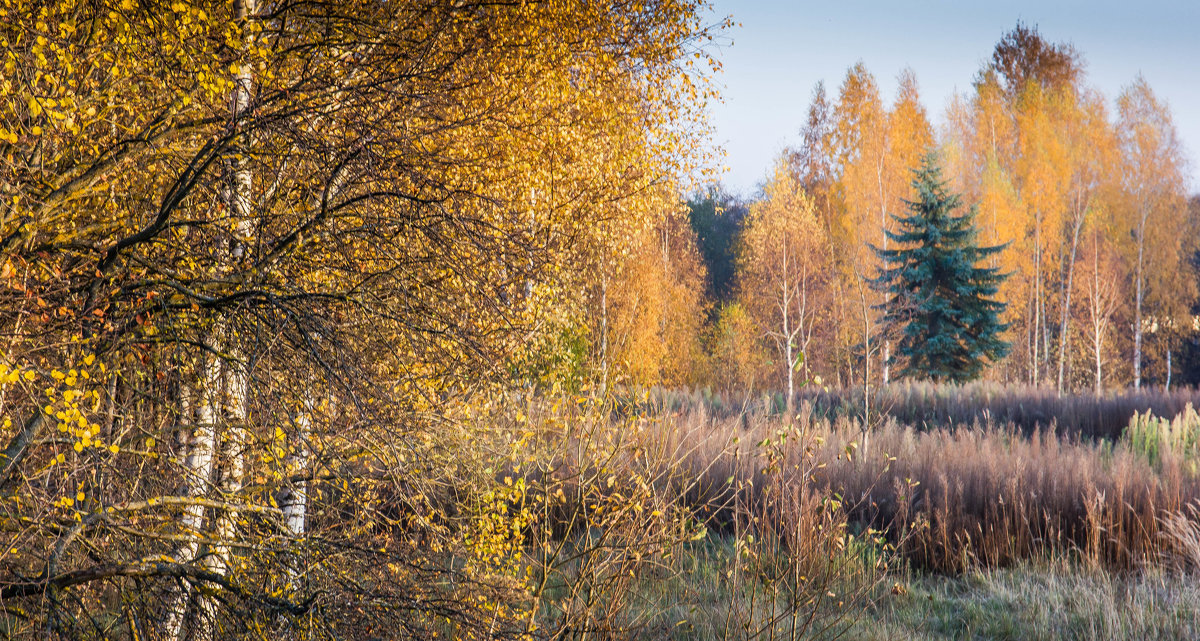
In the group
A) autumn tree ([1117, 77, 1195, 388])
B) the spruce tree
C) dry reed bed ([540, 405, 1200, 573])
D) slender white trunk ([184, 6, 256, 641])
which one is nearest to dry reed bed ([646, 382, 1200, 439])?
dry reed bed ([540, 405, 1200, 573])

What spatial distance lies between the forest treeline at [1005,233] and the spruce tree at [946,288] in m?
1.43

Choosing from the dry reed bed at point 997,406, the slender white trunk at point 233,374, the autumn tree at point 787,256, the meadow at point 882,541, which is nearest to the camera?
the slender white trunk at point 233,374

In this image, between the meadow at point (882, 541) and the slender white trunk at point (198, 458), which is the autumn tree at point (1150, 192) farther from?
the slender white trunk at point (198, 458)

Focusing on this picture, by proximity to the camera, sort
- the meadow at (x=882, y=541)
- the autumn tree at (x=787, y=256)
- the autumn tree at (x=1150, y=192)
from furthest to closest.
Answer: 1. the autumn tree at (x=1150, y=192)
2. the autumn tree at (x=787, y=256)
3. the meadow at (x=882, y=541)

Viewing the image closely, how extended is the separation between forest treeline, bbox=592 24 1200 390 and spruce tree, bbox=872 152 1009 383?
56.3 inches

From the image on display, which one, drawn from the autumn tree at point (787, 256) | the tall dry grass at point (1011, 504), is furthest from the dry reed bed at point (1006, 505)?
the autumn tree at point (787, 256)

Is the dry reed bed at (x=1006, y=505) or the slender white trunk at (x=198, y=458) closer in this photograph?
the slender white trunk at (x=198, y=458)

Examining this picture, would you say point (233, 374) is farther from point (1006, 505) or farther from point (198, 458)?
point (1006, 505)

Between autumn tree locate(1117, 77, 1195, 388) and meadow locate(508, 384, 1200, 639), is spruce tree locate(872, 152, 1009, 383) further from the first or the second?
meadow locate(508, 384, 1200, 639)

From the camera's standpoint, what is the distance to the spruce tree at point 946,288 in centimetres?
2112

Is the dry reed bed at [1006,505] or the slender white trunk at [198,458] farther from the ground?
the slender white trunk at [198,458]

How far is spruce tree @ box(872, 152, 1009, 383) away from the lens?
21125mm

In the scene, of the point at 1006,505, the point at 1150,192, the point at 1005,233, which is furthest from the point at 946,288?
the point at 1006,505

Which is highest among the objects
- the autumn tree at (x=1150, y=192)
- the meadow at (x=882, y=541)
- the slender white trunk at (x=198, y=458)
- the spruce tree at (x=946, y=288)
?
the autumn tree at (x=1150, y=192)
